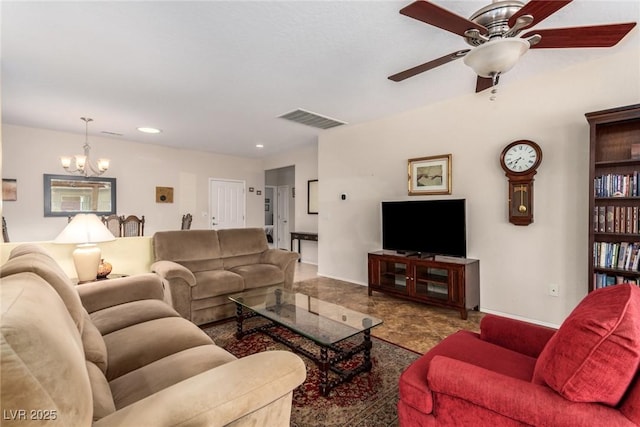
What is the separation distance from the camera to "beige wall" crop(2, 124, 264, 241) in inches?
185

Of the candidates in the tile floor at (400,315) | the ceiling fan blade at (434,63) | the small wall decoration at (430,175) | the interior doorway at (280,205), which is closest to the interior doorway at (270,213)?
the interior doorway at (280,205)

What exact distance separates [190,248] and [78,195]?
3307 mm

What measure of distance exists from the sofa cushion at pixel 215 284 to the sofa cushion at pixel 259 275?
0.11 m

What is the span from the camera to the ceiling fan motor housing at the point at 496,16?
59.5 inches

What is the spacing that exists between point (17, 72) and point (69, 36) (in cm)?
113

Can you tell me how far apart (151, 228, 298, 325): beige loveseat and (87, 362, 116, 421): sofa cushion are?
66.5 inches

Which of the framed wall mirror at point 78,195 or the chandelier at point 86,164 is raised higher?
the chandelier at point 86,164

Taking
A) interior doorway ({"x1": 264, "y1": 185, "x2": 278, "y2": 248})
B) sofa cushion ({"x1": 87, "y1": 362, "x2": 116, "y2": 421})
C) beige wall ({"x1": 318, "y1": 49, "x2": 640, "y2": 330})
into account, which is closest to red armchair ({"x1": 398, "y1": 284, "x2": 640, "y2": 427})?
sofa cushion ({"x1": 87, "y1": 362, "x2": 116, "y2": 421})

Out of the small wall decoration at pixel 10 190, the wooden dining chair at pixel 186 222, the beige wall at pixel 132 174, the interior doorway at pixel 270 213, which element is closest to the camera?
the small wall decoration at pixel 10 190

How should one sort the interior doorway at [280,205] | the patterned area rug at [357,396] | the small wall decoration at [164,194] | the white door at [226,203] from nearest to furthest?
the patterned area rug at [357,396] < the small wall decoration at [164,194] < the white door at [226,203] < the interior doorway at [280,205]

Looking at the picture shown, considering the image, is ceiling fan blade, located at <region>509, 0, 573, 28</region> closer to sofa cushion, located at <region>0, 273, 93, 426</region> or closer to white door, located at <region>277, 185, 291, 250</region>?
sofa cushion, located at <region>0, 273, 93, 426</region>

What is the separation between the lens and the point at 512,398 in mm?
1073

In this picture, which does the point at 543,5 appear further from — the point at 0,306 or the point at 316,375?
the point at 316,375

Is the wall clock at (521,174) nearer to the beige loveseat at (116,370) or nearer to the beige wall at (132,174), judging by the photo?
the beige loveseat at (116,370)
